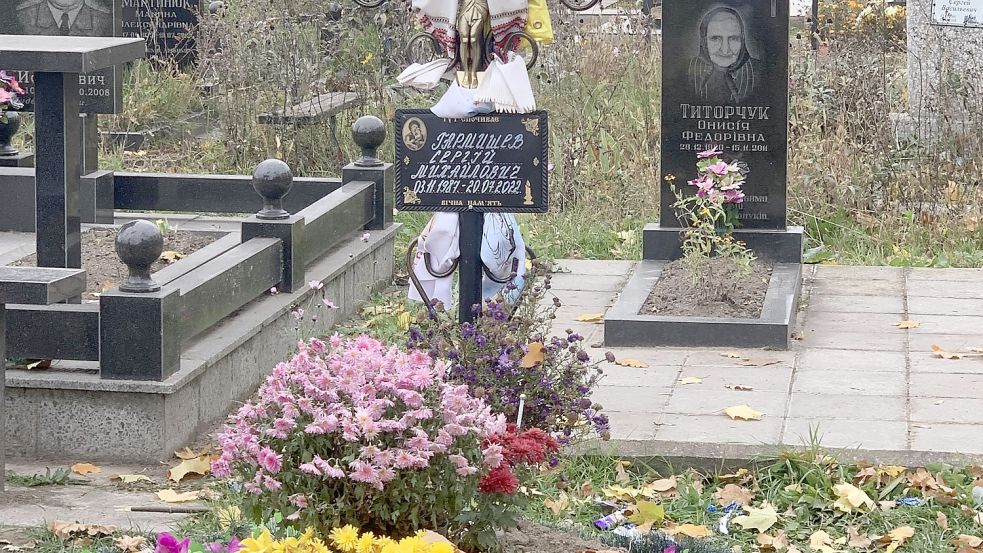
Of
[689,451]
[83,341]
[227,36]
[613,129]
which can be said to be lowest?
[689,451]

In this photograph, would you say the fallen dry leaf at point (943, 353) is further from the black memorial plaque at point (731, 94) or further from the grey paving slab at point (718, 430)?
the black memorial plaque at point (731, 94)

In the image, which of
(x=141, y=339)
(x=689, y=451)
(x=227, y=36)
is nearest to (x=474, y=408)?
(x=689, y=451)

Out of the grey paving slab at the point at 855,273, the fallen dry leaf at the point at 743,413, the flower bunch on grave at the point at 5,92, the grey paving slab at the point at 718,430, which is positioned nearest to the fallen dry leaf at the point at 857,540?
the grey paving slab at the point at 718,430

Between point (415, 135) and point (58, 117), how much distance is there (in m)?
1.73

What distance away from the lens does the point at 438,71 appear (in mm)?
5938

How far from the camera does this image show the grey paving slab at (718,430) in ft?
19.1

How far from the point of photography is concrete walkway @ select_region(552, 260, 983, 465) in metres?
5.76

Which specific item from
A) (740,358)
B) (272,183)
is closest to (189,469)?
(272,183)

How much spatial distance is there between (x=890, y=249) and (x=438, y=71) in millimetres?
5113

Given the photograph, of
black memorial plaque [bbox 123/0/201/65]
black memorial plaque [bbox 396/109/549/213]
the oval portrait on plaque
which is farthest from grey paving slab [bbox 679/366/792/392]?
black memorial plaque [bbox 123/0/201/65]

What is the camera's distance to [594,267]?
9.56 meters

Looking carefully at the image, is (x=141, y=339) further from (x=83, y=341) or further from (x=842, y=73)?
(x=842, y=73)

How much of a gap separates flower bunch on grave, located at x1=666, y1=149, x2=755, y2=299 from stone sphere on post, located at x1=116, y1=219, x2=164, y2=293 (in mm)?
3230

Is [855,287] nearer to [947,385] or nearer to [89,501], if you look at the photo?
[947,385]
